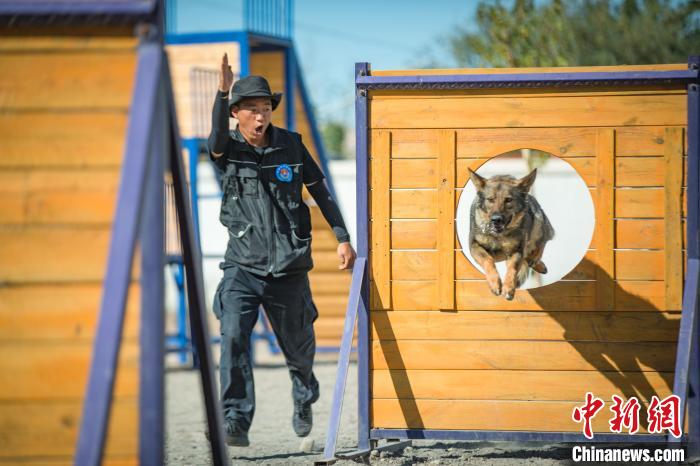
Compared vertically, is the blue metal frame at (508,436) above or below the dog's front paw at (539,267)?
below

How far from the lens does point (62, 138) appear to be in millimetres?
3445

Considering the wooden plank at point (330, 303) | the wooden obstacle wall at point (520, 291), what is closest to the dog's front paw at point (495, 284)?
the wooden obstacle wall at point (520, 291)

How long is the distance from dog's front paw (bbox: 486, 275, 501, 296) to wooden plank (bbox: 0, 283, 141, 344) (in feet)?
8.30

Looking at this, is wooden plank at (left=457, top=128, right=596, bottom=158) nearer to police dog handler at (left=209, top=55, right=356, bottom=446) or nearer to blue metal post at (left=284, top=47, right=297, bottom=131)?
police dog handler at (left=209, top=55, right=356, bottom=446)

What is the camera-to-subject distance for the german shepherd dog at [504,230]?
5.50m

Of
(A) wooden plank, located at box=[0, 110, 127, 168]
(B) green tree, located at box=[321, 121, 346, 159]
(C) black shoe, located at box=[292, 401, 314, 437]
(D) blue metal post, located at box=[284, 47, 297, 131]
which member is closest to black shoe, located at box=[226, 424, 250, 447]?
(C) black shoe, located at box=[292, 401, 314, 437]

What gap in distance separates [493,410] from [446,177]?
1.33 meters

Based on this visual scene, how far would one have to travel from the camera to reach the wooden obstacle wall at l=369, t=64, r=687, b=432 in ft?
17.7

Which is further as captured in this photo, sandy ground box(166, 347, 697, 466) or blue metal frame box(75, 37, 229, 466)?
sandy ground box(166, 347, 697, 466)

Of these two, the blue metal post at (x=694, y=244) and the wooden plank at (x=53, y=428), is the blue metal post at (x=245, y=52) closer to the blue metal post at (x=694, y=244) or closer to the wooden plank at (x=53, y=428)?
the blue metal post at (x=694, y=244)

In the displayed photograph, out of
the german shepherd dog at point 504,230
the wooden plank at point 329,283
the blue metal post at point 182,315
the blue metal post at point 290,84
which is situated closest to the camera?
the german shepherd dog at point 504,230

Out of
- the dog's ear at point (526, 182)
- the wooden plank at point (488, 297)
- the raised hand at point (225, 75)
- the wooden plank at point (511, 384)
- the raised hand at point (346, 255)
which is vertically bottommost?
the wooden plank at point (511, 384)

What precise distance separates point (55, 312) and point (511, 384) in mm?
2905

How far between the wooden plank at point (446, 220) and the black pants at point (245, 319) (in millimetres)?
790
